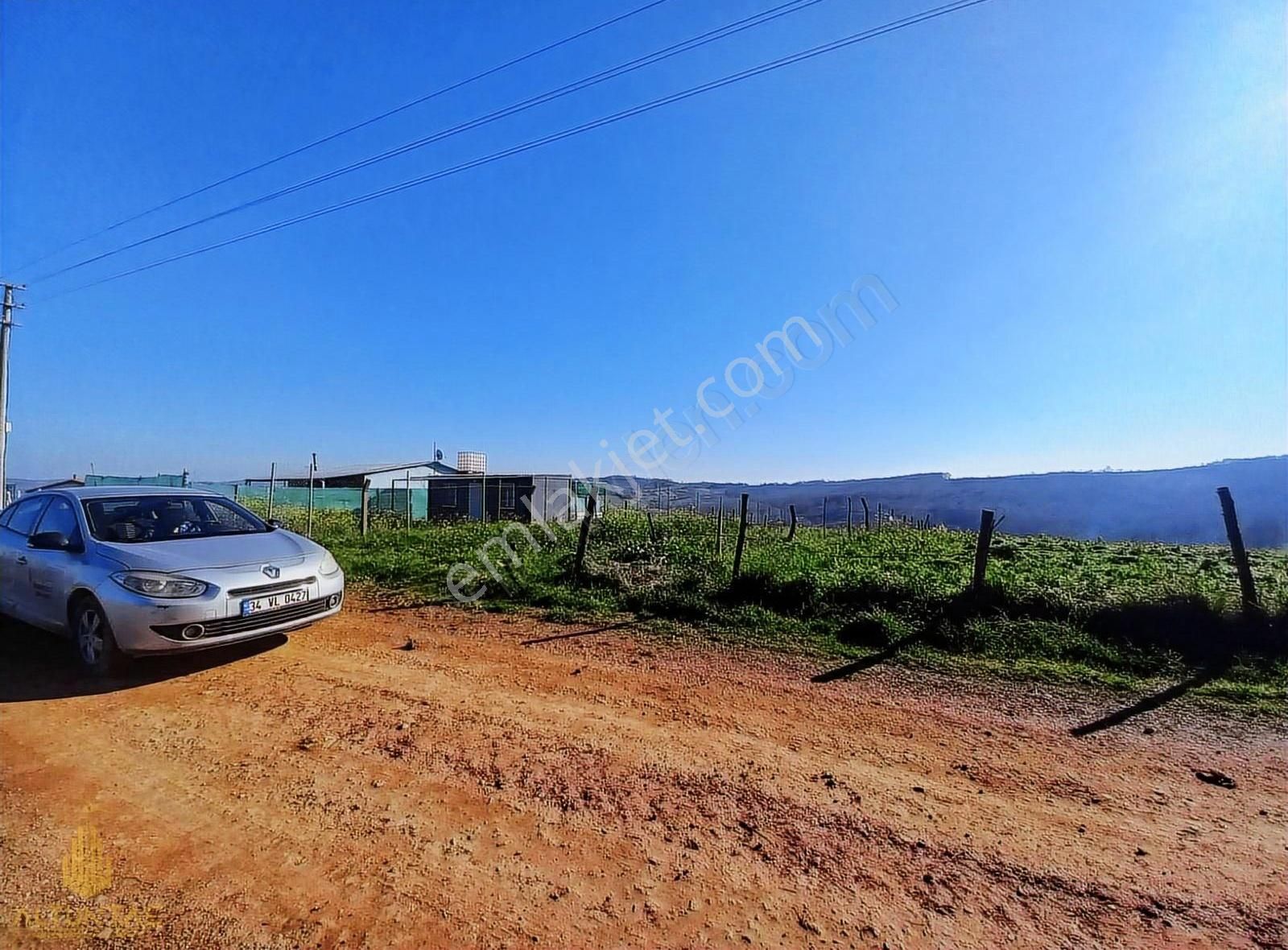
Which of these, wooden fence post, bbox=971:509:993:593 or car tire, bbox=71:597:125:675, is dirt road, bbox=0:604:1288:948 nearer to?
car tire, bbox=71:597:125:675

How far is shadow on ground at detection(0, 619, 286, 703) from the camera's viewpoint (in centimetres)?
402

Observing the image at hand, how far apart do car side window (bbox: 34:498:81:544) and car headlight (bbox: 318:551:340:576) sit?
68.3 inches

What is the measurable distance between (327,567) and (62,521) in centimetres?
222

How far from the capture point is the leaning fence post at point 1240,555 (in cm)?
529

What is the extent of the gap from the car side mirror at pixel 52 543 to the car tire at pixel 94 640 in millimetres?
485

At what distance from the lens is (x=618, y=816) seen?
8.58 feet

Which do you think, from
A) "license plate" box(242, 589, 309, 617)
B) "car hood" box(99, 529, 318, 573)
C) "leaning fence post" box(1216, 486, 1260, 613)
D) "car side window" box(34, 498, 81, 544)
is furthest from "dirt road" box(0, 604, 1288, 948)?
"leaning fence post" box(1216, 486, 1260, 613)

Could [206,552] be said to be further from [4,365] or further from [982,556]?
[4,365]

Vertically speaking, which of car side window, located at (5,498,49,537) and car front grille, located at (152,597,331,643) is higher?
car side window, located at (5,498,49,537)

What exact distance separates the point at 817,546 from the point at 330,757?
9.94 metres

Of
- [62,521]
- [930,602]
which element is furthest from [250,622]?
[930,602]

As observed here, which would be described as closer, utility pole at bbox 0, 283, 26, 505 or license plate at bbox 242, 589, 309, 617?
license plate at bbox 242, 589, 309, 617

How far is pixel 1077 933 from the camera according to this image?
2.00 metres

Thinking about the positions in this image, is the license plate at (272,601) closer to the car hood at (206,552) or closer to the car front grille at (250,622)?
the car front grille at (250,622)
